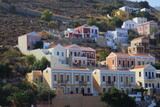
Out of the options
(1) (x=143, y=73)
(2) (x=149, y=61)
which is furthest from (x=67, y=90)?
(2) (x=149, y=61)

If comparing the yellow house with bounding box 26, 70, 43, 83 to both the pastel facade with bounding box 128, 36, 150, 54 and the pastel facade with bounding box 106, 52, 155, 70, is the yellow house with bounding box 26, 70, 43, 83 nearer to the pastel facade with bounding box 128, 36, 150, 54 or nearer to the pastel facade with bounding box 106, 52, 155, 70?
the pastel facade with bounding box 106, 52, 155, 70

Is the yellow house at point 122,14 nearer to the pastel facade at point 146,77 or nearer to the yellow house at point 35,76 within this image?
the pastel facade at point 146,77

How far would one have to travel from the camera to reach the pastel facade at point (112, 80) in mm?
70375

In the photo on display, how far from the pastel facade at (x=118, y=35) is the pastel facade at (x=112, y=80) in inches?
1824

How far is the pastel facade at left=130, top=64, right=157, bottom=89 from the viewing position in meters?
76.2

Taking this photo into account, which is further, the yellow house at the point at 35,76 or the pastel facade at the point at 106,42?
the pastel facade at the point at 106,42

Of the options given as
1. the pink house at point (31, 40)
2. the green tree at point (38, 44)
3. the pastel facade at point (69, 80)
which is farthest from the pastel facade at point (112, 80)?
the pink house at point (31, 40)

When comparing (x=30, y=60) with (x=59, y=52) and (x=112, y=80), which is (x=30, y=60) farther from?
(x=112, y=80)

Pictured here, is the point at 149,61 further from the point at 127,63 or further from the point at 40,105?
the point at 40,105

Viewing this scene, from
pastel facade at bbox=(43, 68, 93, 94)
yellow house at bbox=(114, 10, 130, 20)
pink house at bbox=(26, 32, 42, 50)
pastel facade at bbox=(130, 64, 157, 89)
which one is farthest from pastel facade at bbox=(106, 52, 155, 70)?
yellow house at bbox=(114, 10, 130, 20)

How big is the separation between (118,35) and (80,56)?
126 feet

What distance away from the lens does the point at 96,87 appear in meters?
71.2

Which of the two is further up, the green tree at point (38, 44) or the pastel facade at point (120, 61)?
the green tree at point (38, 44)

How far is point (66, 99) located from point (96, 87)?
11.2 metres
